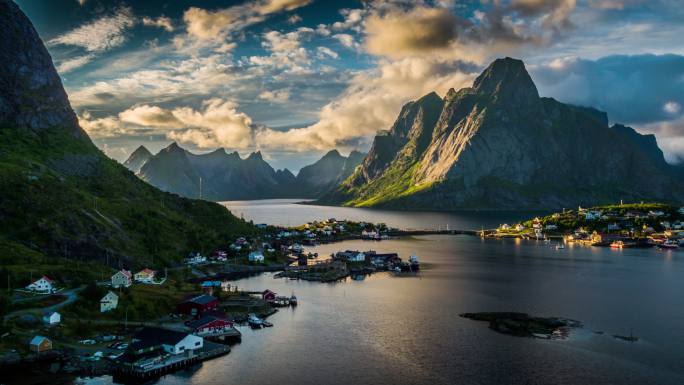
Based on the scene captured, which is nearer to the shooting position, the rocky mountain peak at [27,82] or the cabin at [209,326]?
the cabin at [209,326]

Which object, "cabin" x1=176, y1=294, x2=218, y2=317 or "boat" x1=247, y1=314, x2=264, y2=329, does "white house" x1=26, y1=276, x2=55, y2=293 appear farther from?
"boat" x1=247, y1=314, x2=264, y2=329

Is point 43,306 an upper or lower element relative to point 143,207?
lower

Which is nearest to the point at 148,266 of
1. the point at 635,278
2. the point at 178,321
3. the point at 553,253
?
the point at 178,321

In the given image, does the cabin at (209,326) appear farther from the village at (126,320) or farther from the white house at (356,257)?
the white house at (356,257)

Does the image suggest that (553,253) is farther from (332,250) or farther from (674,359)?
(674,359)

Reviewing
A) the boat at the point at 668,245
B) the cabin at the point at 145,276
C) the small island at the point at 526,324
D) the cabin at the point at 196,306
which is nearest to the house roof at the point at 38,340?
the cabin at the point at 196,306

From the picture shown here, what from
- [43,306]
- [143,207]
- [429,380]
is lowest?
[429,380]

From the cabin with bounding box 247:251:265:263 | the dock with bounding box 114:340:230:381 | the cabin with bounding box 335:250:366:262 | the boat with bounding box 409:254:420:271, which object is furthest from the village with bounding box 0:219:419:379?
the boat with bounding box 409:254:420:271
